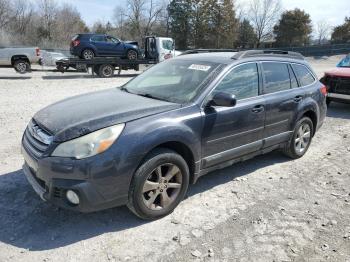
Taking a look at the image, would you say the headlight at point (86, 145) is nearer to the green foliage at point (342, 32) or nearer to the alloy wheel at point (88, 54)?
the alloy wheel at point (88, 54)

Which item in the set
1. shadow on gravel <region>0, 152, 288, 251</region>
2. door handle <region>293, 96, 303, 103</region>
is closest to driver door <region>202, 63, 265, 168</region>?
shadow on gravel <region>0, 152, 288, 251</region>

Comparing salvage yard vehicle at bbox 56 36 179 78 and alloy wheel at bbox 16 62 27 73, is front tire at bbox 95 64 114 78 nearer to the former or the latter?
salvage yard vehicle at bbox 56 36 179 78

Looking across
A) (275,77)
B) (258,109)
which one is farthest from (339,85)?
(258,109)

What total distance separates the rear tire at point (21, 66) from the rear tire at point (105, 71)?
3676 mm

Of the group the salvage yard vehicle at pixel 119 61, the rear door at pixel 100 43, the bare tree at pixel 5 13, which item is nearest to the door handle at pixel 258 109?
the salvage yard vehicle at pixel 119 61

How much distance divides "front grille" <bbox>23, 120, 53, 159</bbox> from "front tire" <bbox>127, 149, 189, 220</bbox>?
0.92 m

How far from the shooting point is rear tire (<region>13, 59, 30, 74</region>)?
18.2m

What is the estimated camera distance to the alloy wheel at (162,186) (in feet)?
12.1

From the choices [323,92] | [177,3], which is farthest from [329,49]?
[323,92]

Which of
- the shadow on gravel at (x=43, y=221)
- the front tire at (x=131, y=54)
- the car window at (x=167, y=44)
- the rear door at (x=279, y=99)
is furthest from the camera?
the car window at (x=167, y=44)

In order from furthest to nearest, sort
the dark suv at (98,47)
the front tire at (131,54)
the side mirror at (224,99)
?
the front tire at (131,54)
the dark suv at (98,47)
the side mirror at (224,99)

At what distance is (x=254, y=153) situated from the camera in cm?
493

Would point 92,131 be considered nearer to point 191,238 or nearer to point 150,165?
point 150,165

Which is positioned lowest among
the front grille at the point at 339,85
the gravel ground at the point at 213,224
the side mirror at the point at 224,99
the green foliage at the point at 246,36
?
the gravel ground at the point at 213,224
